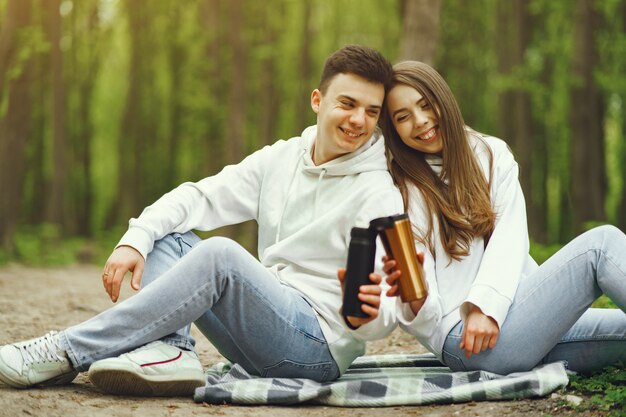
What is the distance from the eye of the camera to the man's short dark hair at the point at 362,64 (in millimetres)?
3977

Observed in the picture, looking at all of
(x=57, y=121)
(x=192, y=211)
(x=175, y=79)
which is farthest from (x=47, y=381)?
(x=175, y=79)

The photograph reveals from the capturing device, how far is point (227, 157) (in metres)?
14.8

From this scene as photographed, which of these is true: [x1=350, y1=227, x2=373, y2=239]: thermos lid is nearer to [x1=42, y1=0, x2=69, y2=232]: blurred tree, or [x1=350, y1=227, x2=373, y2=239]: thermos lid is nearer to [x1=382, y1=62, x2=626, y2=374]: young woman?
[x1=382, y1=62, x2=626, y2=374]: young woman

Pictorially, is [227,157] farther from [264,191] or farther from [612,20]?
[264,191]

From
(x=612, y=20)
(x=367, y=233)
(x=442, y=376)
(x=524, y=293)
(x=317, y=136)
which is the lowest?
(x=442, y=376)

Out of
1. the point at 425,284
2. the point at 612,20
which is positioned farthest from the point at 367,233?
the point at 612,20

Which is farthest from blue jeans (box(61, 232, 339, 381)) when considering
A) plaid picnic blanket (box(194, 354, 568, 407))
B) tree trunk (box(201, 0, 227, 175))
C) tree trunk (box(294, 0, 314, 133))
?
tree trunk (box(294, 0, 314, 133))

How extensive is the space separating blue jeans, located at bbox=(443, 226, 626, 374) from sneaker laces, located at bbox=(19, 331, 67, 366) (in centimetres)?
182

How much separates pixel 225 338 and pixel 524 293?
4.79ft

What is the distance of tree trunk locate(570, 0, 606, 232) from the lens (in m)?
13.4

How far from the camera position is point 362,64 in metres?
3.98

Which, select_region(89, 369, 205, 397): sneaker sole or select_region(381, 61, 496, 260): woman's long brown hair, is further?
select_region(381, 61, 496, 260): woman's long brown hair

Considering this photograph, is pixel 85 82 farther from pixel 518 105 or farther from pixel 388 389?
pixel 388 389

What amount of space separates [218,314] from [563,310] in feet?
5.27
